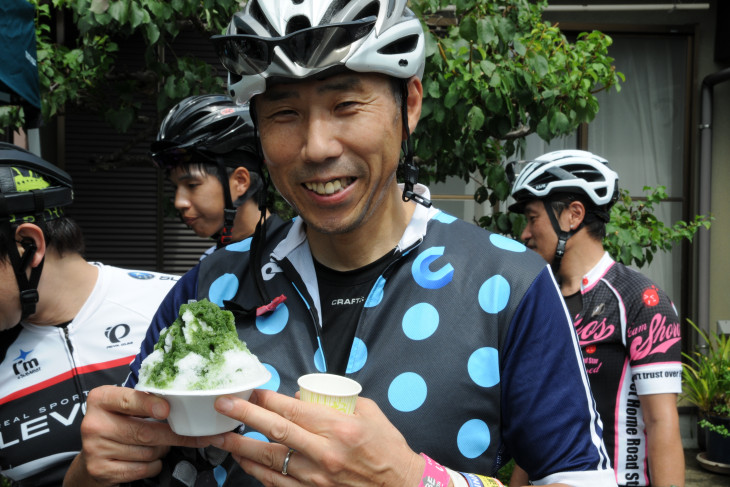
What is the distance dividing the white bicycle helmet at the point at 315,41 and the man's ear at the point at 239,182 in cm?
215

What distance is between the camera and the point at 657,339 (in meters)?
3.57

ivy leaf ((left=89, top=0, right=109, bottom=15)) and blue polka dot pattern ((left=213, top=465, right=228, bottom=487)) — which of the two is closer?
blue polka dot pattern ((left=213, top=465, right=228, bottom=487))

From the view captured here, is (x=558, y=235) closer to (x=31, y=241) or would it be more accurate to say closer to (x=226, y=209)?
(x=226, y=209)

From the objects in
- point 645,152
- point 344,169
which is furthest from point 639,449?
point 645,152

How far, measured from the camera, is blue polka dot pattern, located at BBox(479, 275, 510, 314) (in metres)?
1.77

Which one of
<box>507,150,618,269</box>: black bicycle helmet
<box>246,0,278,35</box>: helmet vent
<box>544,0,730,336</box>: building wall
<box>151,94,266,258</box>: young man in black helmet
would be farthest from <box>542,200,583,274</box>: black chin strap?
<box>544,0,730,336</box>: building wall

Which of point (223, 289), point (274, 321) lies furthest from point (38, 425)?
point (274, 321)

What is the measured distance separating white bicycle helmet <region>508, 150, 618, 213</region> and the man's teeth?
303 cm

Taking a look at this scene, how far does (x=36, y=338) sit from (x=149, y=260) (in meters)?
5.26

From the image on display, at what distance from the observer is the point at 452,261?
190 centimetres

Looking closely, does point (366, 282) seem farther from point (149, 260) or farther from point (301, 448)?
point (149, 260)

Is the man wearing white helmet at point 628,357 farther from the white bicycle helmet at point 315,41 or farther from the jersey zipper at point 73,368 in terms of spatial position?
the jersey zipper at point 73,368

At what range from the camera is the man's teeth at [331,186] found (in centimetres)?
188

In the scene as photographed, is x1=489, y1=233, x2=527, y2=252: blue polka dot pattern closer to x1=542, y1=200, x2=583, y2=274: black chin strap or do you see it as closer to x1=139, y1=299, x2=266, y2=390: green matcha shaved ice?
x1=139, y1=299, x2=266, y2=390: green matcha shaved ice
